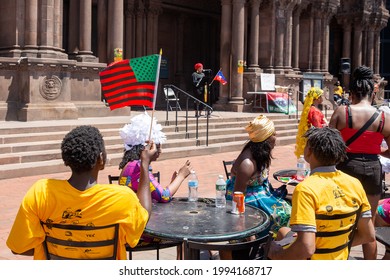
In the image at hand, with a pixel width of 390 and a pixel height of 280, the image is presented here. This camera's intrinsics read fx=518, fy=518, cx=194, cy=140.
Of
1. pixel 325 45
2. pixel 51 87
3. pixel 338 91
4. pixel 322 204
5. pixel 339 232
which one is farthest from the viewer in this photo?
pixel 338 91

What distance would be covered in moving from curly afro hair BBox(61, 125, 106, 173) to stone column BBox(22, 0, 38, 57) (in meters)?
11.7

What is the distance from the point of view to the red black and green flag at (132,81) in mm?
4617

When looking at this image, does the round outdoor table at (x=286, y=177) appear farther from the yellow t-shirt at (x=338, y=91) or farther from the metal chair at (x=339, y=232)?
the yellow t-shirt at (x=338, y=91)

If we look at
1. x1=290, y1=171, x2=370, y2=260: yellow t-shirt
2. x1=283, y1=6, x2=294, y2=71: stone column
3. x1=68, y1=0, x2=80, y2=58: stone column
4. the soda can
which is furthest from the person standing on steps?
x1=290, y1=171, x2=370, y2=260: yellow t-shirt

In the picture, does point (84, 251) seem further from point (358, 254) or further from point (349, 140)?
point (358, 254)

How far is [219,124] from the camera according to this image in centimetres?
1664

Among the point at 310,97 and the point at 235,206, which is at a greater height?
the point at 310,97

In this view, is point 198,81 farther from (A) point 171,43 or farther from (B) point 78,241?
(B) point 78,241

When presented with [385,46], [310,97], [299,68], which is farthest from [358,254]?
[385,46]

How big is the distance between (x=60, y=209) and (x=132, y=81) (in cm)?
201

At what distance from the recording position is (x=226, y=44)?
22.0 m

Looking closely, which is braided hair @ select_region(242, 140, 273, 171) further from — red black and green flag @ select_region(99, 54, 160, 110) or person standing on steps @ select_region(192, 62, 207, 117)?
person standing on steps @ select_region(192, 62, 207, 117)

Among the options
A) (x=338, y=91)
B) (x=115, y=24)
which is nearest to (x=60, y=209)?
(x=115, y=24)
